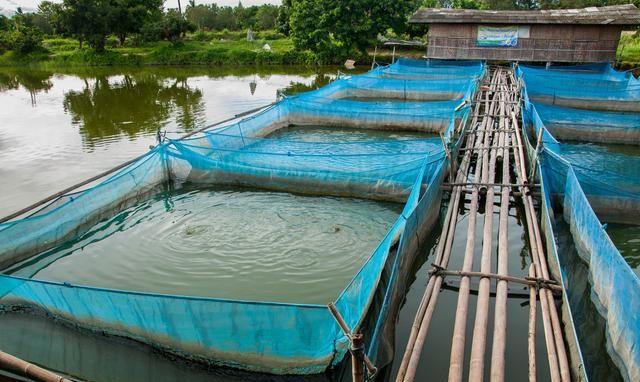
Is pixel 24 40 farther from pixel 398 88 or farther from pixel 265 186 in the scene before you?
pixel 265 186

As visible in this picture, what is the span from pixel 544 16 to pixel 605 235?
20.2m

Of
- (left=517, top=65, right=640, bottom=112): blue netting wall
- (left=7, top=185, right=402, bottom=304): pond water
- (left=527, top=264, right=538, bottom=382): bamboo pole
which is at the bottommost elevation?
(left=7, top=185, right=402, bottom=304): pond water

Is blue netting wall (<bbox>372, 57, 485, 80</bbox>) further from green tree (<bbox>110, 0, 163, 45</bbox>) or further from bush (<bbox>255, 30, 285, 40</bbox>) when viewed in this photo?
green tree (<bbox>110, 0, 163, 45</bbox>)

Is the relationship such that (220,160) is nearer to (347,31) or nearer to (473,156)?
(473,156)

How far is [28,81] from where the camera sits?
91.6 feet

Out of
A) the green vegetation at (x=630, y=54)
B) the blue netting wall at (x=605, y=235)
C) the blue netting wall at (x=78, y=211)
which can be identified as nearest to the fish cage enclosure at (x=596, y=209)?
the blue netting wall at (x=605, y=235)

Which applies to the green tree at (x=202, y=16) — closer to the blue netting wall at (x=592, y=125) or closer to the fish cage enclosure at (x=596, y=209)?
the fish cage enclosure at (x=596, y=209)

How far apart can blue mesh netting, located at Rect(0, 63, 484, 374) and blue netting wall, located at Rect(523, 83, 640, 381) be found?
5.77 feet

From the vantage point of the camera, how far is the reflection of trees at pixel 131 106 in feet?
49.7

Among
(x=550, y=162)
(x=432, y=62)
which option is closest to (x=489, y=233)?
(x=550, y=162)

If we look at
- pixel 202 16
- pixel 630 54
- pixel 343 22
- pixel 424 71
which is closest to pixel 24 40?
pixel 202 16

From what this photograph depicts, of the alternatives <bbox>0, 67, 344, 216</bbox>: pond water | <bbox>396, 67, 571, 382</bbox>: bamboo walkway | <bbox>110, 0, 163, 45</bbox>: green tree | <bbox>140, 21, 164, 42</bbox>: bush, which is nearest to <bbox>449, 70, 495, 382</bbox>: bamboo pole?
<bbox>396, 67, 571, 382</bbox>: bamboo walkway

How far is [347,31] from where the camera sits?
2795cm

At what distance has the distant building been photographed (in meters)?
20.8
